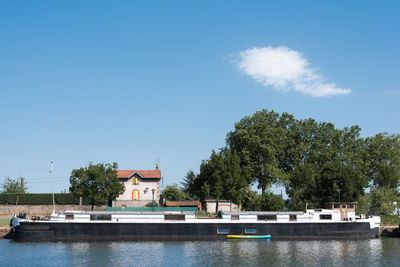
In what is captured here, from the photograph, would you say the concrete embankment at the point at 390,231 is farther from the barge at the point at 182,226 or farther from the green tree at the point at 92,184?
the green tree at the point at 92,184

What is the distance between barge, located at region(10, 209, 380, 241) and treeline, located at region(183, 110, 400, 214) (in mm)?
13943

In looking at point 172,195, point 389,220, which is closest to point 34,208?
point 172,195

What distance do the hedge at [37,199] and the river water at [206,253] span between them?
26.2 meters

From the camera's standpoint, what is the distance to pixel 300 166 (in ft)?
279

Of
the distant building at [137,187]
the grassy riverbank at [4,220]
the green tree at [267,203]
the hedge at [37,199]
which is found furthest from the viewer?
the distant building at [137,187]

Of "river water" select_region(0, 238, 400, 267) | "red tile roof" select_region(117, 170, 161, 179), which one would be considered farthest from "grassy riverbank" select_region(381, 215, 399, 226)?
"red tile roof" select_region(117, 170, 161, 179)

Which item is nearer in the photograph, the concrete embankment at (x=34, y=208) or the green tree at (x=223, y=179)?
the green tree at (x=223, y=179)

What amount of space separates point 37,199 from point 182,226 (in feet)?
128

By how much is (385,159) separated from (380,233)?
93.1 feet

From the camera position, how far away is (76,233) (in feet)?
191

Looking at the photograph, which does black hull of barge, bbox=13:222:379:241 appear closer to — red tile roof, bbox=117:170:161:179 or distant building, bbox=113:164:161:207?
distant building, bbox=113:164:161:207

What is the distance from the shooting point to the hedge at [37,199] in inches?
3280

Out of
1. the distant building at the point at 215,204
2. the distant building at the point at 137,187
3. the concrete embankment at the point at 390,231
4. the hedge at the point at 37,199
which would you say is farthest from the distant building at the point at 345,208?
the hedge at the point at 37,199

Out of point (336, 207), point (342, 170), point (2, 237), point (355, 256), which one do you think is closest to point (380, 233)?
point (336, 207)
